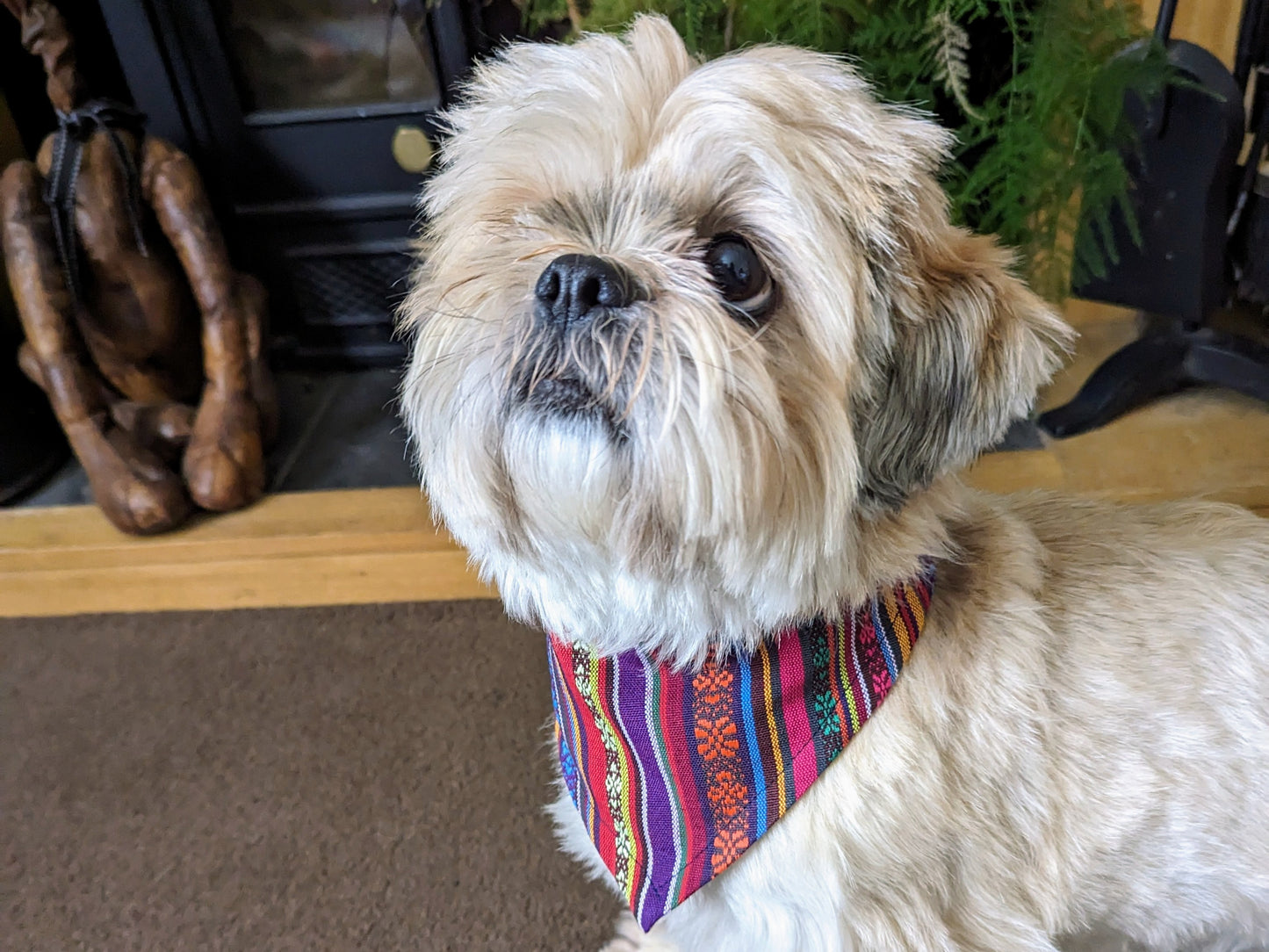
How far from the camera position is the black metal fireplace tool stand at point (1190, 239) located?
141 cm

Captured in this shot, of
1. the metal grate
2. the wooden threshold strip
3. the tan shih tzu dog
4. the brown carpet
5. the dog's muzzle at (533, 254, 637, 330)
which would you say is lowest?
the brown carpet

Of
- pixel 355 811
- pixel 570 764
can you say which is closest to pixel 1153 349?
pixel 570 764

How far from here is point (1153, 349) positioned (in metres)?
1.72

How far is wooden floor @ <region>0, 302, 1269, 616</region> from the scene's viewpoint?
169 centimetres

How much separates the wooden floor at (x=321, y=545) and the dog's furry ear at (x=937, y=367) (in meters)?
0.95

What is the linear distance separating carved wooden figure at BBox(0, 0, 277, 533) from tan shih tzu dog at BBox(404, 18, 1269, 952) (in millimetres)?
1080

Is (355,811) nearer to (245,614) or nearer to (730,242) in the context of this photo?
(245,614)

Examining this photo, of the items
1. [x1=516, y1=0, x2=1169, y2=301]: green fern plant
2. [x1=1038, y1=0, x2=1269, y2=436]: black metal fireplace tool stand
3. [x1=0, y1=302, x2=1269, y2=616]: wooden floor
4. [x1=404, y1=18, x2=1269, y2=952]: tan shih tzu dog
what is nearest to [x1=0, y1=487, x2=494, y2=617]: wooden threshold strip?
[x1=0, y1=302, x2=1269, y2=616]: wooden floor

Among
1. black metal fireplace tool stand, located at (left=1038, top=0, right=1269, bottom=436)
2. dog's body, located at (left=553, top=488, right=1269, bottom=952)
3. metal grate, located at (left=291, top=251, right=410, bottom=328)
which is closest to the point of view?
dog's body, located at (left=553, top=488, right=1269, bottom=952)

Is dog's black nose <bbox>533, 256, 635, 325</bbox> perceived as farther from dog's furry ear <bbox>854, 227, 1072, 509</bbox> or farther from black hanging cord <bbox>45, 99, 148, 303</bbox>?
black hanging cord <bbox>45, 99, 148, 303</bbox>

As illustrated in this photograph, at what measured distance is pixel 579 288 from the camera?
65cm

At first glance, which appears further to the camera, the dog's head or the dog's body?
the dog's body

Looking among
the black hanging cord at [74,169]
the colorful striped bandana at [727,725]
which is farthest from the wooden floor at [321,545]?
the colorful striped bandana at [727,725]

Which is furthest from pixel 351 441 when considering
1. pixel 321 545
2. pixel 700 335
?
pixel 700 335
